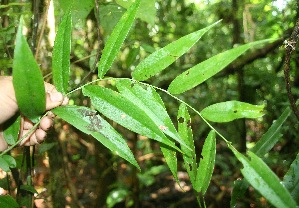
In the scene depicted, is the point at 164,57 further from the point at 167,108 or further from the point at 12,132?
the point at 167,108

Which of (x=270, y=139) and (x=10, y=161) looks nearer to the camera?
(x=10, y=161)

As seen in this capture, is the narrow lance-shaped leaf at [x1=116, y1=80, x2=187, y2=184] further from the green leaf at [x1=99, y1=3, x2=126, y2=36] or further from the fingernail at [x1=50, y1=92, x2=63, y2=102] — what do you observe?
the green leaf at [x1=99, y1=3, x2=126, y2=36]

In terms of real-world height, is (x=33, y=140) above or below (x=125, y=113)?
below

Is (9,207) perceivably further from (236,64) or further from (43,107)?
(236,64)

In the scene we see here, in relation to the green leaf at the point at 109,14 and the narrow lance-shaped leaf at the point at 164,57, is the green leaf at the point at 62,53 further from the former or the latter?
the green leaf at the point at 109,14

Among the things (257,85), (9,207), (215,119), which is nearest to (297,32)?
(215,119)

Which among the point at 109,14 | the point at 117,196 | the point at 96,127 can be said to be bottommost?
the point at 117,196

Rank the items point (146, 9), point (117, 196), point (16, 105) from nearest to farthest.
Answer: point (16, 105)
point (146, 9)
point (117, 196)

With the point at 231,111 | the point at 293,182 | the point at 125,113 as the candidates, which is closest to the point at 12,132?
the point at 125,113

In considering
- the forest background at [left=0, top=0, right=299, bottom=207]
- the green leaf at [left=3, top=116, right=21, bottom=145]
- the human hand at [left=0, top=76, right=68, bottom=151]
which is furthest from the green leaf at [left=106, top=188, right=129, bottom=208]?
the green leaf at [left=3, top=116, right=21, bottom=145]
